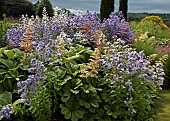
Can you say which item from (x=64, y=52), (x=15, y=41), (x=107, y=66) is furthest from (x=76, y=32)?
(x=107, y=66)

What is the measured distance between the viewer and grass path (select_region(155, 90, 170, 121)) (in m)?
4.93

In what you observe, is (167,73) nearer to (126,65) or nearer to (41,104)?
(126,65)

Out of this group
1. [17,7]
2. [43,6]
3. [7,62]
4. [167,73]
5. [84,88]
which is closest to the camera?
[84,88]

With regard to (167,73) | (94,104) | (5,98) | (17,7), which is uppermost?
(17,7)

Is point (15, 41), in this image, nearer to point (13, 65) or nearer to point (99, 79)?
point (13, 65)

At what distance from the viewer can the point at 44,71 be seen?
385cm

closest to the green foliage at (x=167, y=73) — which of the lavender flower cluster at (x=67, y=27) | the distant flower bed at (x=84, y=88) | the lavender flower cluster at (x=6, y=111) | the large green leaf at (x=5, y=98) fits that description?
the lavender flower cluster at (x=67, y=27)

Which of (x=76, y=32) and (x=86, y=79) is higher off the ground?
(x=76, y=32)

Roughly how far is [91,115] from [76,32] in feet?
7.42

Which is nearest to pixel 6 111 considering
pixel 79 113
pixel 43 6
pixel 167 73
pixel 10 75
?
pixel 10 75

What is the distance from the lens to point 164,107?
544cm

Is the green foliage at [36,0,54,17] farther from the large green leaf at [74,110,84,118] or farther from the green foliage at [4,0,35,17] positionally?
the large green leaf at [74,110,84,118]

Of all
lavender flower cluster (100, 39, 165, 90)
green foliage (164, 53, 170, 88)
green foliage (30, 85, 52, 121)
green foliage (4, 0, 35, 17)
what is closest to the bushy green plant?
green foliage (30, 85, 52, 121)

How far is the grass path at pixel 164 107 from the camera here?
493 cm
